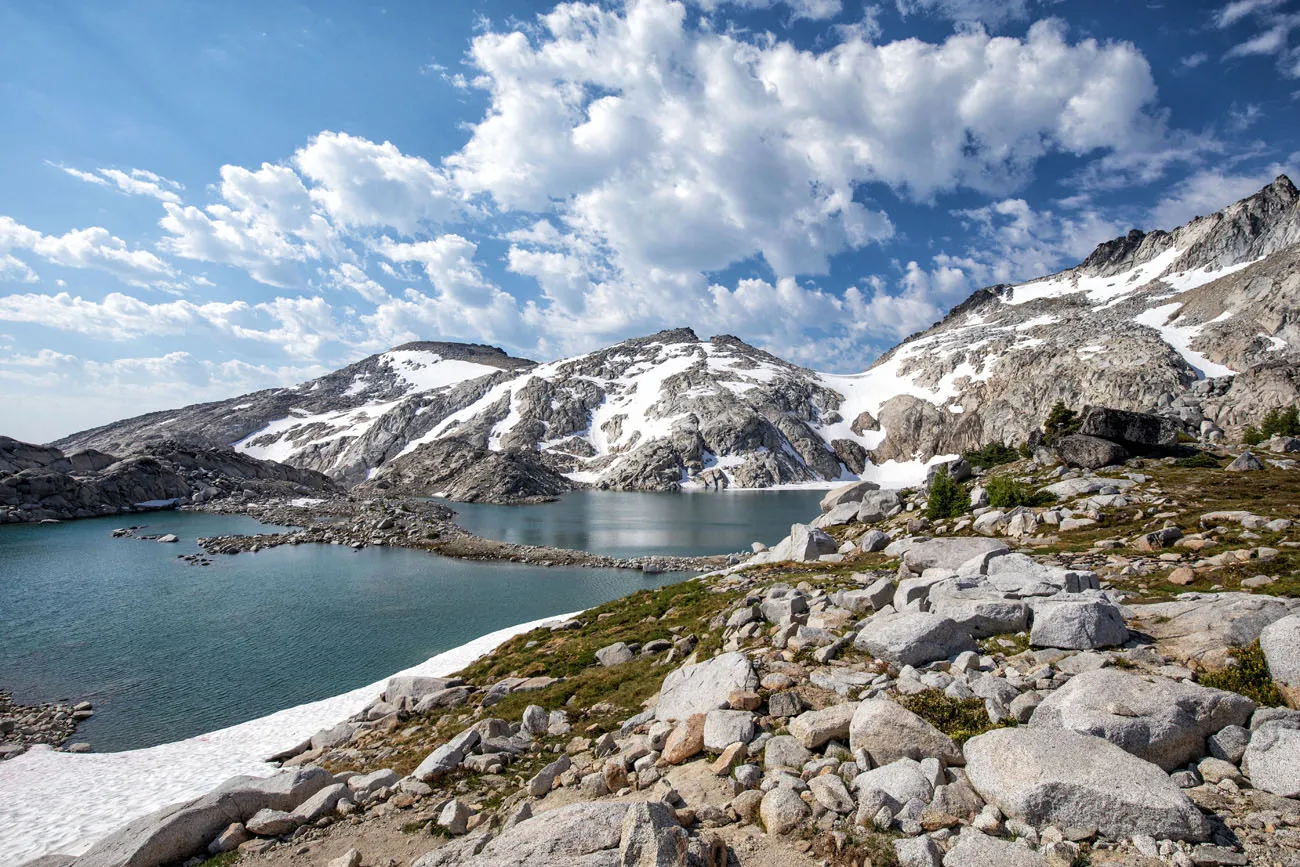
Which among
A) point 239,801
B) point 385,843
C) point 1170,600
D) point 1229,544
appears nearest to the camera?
point 385,843

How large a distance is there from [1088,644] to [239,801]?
62.8ft

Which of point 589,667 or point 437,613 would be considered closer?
point 589,667

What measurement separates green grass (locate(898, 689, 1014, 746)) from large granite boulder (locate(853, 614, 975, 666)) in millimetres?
1614

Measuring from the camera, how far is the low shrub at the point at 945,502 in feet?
107

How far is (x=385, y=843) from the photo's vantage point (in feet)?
36.4

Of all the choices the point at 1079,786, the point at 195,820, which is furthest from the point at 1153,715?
the point at 195,820

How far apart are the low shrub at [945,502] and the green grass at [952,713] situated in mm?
25080

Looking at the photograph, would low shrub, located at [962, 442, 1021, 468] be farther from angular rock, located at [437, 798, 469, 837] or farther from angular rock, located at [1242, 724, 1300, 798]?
angular rock, located at [437, 798, 469, 837]

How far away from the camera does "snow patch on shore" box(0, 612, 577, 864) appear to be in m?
16.0

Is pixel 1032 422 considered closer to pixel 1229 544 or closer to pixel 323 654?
pixel 1229 544

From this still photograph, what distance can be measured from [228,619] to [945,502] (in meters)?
49.8

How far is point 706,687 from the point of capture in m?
13.2

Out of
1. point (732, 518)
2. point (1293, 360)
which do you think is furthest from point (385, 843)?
point (1293, 360)

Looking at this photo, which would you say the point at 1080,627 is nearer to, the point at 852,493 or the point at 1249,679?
the point at 1249,679
